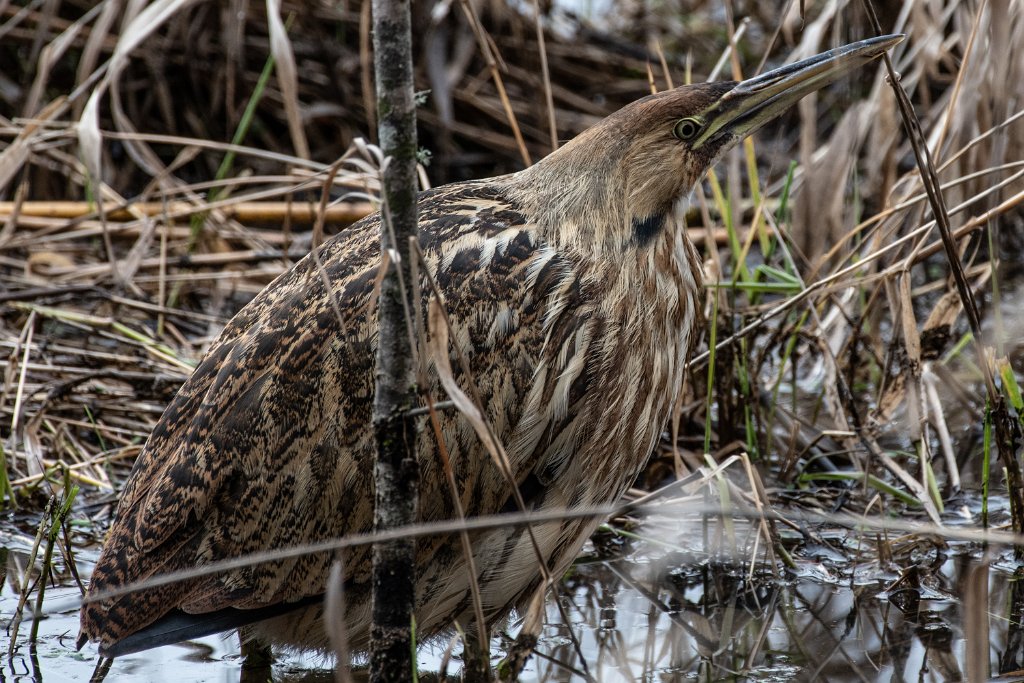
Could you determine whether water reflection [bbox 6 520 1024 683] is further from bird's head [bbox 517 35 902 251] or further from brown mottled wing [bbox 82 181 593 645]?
bird's head [bbox 517 35 902 251]

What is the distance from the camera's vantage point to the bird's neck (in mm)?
2207

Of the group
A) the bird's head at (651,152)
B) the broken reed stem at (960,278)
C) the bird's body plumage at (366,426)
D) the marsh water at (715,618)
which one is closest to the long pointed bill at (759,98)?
the bird's head at (651,152)

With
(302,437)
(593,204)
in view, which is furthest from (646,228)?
(302,437)

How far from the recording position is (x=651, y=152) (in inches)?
88.4

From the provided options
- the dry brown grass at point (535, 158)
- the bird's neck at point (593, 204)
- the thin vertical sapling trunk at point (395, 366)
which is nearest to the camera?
the thin vertical sapling trunk at point (395, 366)

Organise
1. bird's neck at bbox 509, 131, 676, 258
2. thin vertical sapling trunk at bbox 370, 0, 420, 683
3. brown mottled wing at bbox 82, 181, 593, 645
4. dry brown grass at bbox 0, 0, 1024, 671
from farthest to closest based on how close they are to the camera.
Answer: dry brown grass at bbox 0, 0, 1024, 671, bird's neck at bbox 509, 131, 676, 258, brown mottled wing at bbox 82, 181, 593, 645, thin vertical sapling trunk at bbox 370, 0, 420, 683

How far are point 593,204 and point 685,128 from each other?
0.21m

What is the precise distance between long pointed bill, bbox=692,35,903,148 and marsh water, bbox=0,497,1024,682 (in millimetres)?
683

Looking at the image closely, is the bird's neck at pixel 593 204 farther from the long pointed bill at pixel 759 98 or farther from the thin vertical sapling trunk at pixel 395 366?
the thin vertical sapling trunk at pixel 395 366

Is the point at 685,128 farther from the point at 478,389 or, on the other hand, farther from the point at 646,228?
the point at 478,389

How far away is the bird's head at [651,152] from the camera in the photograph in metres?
2.22

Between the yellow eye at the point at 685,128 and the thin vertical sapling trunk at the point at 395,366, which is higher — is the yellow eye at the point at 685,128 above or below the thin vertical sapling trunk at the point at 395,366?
above

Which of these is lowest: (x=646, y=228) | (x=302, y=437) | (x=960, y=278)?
(x=302, y=437)

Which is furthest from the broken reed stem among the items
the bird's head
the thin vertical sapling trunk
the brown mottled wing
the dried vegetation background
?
the thin vertical sapling trunk
